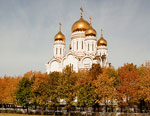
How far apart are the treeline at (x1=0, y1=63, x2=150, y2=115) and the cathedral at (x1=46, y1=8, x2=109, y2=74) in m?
16.1

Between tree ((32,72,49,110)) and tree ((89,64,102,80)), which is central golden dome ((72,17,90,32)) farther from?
tree ((32,72,49,110))

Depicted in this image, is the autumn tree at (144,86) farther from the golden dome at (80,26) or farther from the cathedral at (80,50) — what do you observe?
the golden dome at (80,26)

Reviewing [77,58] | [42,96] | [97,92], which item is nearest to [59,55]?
[77,58]

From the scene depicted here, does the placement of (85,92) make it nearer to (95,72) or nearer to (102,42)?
(95,72)

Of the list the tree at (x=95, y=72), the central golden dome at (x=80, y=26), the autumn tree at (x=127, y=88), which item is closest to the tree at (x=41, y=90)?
the tree at (x=95, y=72)

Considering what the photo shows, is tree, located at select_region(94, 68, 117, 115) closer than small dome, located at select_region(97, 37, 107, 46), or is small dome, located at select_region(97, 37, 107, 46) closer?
tree, located at select_region(94, 68, 117, 115)

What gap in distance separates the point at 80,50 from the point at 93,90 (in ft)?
86.4

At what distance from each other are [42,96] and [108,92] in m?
10.5

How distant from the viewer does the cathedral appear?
46.4 meters

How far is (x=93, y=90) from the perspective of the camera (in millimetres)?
26000

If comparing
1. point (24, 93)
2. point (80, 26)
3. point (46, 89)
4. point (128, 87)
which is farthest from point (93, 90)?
point (80, 26)

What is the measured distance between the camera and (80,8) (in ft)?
189

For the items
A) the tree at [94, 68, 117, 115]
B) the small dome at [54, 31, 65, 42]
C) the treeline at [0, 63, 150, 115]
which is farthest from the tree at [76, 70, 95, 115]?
the small dome at [54, 31, 65, 42]

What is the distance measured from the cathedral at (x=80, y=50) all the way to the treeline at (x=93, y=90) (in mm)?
16053
